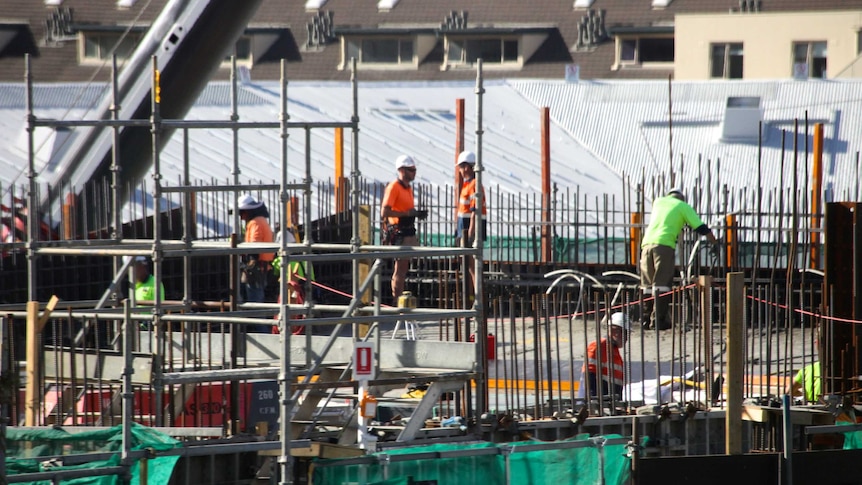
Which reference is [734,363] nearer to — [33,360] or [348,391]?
[348,391]

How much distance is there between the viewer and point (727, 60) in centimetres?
4547

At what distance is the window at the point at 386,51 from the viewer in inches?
2212

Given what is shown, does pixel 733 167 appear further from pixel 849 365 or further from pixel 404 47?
pixel 404 47

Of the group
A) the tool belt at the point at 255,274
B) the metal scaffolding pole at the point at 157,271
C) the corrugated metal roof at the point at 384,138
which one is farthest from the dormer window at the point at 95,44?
the metal scaffolding pole at the point at 157,271

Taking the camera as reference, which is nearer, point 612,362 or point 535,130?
point 612,362

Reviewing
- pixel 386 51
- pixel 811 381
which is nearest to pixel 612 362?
pixel 811 381

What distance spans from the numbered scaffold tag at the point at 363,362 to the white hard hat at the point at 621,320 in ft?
11.1

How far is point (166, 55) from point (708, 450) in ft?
41.0

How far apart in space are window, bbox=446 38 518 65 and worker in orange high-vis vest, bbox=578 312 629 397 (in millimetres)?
43718

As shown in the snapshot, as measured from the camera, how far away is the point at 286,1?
188 ft

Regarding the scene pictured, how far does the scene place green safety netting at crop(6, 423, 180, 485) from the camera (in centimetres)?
848

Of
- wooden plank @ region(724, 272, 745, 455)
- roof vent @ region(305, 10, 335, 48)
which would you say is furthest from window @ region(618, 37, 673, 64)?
wooden plank @ region(724, 272, 745, 455)

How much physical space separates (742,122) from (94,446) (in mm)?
27817

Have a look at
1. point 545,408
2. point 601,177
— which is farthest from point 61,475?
point 601,177
